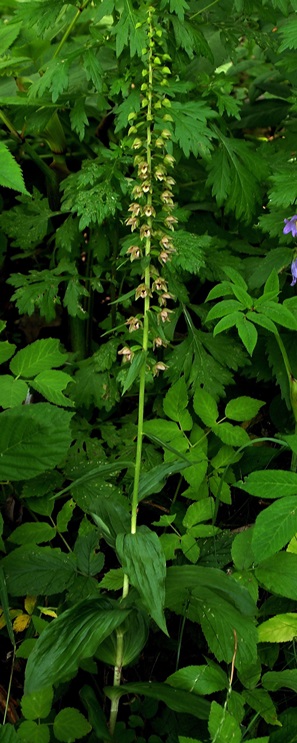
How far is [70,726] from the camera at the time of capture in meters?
1.57

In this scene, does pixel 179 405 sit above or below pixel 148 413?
above

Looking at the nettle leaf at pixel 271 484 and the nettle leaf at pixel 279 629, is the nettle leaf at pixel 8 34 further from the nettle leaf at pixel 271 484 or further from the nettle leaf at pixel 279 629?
the nettle leaf at pixel 279 629

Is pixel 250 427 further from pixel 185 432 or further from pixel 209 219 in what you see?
pixel 209 219

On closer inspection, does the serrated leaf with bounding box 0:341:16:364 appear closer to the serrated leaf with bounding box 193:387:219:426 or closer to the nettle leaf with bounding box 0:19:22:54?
the serrated leaf with bounding box 193:387:219:426

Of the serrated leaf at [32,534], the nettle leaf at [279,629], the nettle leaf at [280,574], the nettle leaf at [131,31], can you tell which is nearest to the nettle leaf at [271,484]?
the nettle leaf at [280,574]

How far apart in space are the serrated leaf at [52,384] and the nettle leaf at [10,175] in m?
0.60

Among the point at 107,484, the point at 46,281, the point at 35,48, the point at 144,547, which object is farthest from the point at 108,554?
the point at 35,48

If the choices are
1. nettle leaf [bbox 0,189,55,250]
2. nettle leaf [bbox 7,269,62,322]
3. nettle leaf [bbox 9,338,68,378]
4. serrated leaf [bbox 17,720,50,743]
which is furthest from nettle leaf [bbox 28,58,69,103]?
serrated leaf [bbox 17,720,50,743]

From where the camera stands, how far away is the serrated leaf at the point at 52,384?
6.79ft

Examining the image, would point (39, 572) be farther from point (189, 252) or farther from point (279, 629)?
point (189, 252)

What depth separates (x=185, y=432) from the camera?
2.37 metres

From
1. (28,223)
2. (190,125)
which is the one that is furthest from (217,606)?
(28,223)

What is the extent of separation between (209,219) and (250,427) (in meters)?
0.84

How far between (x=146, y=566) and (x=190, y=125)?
136 centimetres
